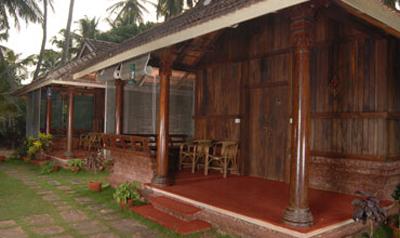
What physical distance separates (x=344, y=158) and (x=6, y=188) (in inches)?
263

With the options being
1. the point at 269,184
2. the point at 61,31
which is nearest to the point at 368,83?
the point at 269,184

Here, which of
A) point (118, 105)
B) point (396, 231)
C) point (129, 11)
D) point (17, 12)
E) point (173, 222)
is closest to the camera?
point (396, 231)

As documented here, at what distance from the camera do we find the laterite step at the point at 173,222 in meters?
4.05

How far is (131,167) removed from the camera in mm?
6375

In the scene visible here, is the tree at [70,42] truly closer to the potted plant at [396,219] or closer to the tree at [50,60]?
the tree at [50,60]

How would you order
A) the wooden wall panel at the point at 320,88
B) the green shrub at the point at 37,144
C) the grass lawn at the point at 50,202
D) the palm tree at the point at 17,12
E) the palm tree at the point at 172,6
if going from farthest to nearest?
the palm tree at the point at 172,6
the palm tree at the point at 17,12
the green shrub at the point at 37,144
the wooden wall panel at the point at 320,88
the grass lawn at the point at 50,202

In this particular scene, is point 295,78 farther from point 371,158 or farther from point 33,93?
point 33,93

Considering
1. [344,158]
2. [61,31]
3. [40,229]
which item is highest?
[61,31]

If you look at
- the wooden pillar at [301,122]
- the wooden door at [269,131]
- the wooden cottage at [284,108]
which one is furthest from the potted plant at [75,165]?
the wooden pillar at [301,122]

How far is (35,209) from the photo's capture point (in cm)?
520

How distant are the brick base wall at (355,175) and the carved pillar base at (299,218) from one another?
1.72 m

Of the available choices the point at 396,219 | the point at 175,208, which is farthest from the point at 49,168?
the point at 396,219

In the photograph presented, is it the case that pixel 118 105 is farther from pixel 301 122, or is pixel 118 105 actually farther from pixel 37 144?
pixel 301 122

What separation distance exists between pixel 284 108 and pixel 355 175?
1669 mm
